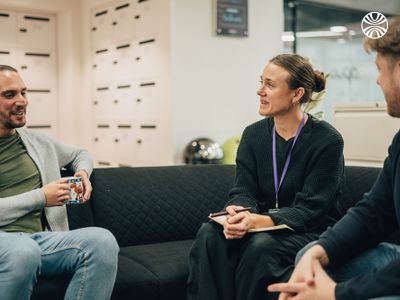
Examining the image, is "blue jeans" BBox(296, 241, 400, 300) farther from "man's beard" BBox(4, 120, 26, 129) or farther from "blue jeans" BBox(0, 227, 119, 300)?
"man's beard" BBox(4, 120, 26, 129)

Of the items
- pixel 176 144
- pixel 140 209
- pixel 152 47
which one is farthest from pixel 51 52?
pixel 140 209

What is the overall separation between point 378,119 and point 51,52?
426 centimetres

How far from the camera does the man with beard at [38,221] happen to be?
1974 mm

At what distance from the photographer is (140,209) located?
2.75 m

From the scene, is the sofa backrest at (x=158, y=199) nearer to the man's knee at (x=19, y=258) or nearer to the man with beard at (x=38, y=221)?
the man with beard at (x=38, y=221)

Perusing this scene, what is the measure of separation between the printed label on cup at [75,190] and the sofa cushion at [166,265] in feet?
1.13

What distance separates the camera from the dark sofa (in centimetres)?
255

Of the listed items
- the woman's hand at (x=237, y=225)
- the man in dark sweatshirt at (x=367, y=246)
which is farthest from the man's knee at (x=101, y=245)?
the man in dark sweatshirt at (x=367, y=246)

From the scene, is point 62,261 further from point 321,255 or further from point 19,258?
point 321,255

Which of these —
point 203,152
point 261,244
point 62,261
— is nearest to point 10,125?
point 62,261

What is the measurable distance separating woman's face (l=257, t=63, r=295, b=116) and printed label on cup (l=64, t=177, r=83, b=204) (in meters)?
0.82

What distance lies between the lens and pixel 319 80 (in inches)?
96.9

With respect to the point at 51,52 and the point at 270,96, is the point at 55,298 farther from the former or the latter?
the point at 51,52

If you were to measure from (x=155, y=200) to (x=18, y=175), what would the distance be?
72cm
